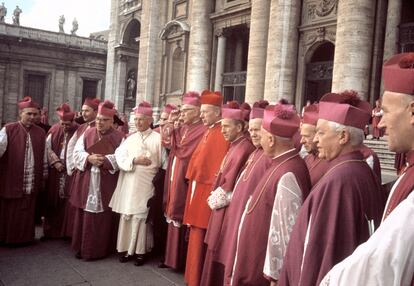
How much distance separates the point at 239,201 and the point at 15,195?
155 inches

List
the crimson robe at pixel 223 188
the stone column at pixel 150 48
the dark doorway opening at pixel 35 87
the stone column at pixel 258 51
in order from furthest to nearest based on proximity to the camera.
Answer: the dark doorway opening at pixel 35 87, the stone column at pixel 150 48, the stone column at pixel 258 51, the crimson robe at pixel 223 188

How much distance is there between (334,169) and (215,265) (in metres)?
→ 2.21

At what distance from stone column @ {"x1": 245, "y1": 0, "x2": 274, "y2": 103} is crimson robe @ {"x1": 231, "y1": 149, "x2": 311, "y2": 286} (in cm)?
1363

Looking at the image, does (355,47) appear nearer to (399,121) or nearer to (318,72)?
(318,72)

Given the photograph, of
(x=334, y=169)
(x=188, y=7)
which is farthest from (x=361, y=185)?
(x=188, y=7)

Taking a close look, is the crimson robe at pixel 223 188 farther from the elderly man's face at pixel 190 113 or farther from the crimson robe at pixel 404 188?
the crimson robe at pixel 404 188

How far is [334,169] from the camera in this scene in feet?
8.01

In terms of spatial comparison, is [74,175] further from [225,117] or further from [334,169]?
[334,169]

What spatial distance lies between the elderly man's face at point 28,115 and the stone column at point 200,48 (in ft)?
46.4

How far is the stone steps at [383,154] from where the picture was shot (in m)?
11.0

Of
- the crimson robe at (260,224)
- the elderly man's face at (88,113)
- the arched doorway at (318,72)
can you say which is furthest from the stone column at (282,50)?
the crimson robe at (260,224)

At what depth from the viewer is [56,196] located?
6848mm

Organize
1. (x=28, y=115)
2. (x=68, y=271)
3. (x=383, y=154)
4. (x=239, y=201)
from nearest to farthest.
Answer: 1. (x=239, y=201)
2. (x=68, y=271)
3. (x=28, y=115)
4. (x=383, y=154)

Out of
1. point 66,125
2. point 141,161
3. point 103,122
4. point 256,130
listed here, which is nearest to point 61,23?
point 66,125
